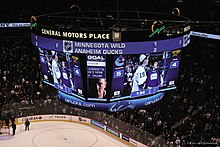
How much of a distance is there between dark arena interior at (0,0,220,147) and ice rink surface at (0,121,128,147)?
0.53 metres

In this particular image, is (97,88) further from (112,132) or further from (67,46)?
(112,132)

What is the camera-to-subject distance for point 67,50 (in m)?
9.27

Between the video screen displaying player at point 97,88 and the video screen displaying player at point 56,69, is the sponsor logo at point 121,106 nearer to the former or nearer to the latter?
the video screen displaying player at point 97,88

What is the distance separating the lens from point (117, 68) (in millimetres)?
9195

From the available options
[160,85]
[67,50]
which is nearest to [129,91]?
[160,85]

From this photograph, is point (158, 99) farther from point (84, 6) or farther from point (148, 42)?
point (84, 6)

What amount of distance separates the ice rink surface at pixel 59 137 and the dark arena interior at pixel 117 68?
530mm

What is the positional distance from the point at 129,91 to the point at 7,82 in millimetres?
14680

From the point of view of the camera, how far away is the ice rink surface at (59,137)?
1722 cm

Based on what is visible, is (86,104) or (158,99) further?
(158,99)

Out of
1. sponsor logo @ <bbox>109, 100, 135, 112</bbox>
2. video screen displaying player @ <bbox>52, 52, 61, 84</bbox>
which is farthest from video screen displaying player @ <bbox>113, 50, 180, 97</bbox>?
video screen displaying player @ <bbox>52, 52, 61, 84</bbox>

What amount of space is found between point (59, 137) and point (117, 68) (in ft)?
33.1

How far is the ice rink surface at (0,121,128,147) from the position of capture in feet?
56.5

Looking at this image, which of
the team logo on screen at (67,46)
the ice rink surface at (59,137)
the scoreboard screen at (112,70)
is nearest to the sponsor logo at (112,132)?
the ice rink surface at (59,137)
